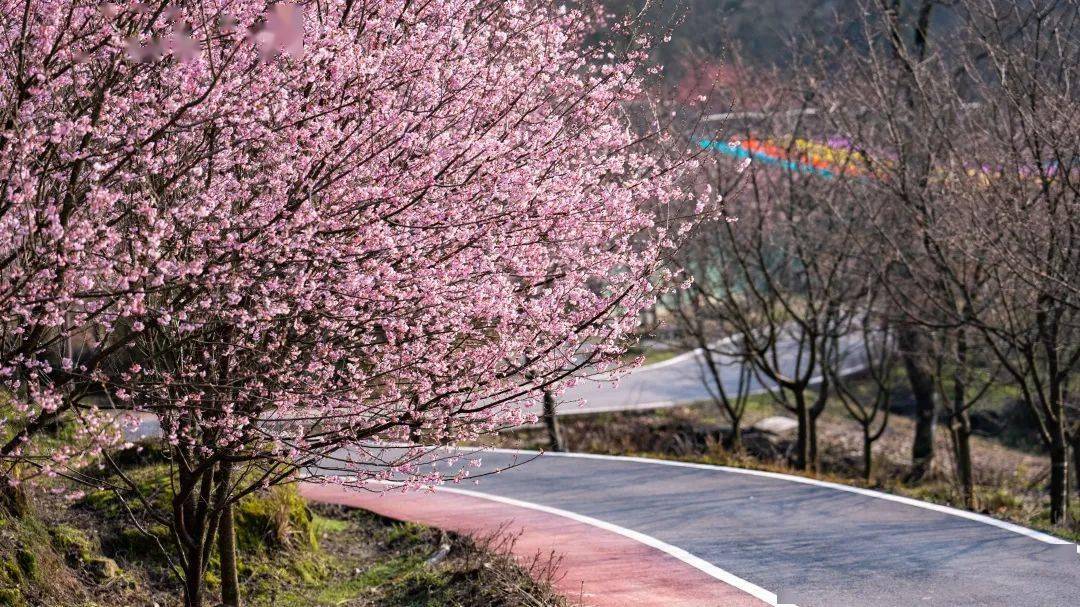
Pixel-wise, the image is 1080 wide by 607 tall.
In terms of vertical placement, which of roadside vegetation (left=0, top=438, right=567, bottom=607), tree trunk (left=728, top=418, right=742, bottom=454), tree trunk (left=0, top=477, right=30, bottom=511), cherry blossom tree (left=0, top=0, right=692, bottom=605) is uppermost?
cherry blossom tree (left=0, top=0, right=692, bottom=605)

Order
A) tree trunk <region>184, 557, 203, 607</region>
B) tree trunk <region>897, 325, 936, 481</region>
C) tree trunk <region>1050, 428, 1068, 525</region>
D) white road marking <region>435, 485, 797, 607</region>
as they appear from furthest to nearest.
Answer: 1. tree trunk <region>897, 325, 936, 481</region>
2. tree trunk <region>1050, 428, 1068, 525</region>
3. white road marking <region>435, 485, 797, 607</region>
4. tree trunk <region>184, 557, 203, 607</region>

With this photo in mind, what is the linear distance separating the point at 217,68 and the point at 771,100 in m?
16.2

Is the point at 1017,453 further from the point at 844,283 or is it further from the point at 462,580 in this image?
the point at 462,580

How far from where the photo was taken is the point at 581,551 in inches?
415

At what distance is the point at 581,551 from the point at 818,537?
7.76ft

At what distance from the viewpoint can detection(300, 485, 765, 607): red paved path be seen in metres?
8.88

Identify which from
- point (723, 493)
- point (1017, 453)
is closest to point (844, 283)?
point (723, 493)

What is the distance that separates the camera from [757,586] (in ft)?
29.7

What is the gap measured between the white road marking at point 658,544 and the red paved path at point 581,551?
83mm

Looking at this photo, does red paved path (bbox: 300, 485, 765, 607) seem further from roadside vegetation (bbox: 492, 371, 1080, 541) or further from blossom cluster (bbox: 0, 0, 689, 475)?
roadside vegetation (bbox: 492, 371, 1080, 541)

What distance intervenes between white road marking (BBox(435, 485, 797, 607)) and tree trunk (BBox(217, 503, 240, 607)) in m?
3.94

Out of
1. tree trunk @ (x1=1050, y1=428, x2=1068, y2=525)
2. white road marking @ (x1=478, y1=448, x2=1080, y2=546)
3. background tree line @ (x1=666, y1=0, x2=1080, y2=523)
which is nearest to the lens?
white road marking @ (x1=478, y1=448, x2=1080, y2=546)

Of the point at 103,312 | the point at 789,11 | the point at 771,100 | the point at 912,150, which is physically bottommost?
the point at 103,312

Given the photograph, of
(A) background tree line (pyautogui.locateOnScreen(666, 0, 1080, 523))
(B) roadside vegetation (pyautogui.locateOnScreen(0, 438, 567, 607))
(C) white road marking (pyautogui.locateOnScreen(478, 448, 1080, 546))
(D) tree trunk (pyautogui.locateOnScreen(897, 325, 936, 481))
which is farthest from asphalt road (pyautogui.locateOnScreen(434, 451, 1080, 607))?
(D) tree trunk (pyautogui.locateOnScreen(897, 325, 936, 481))
